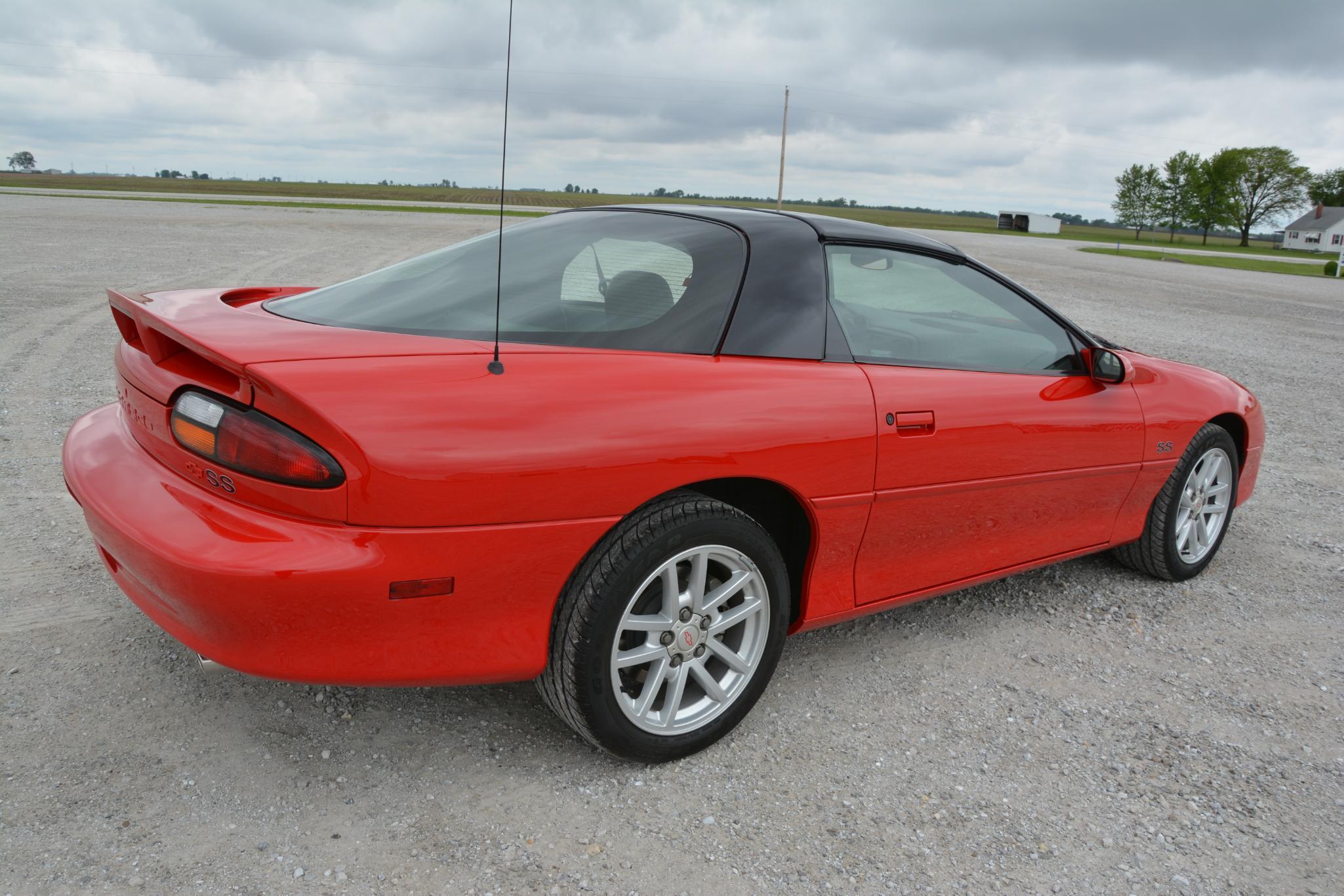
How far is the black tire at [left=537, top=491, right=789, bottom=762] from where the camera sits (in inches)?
83.5

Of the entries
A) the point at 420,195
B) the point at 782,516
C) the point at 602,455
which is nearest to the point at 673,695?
the point at 782,516

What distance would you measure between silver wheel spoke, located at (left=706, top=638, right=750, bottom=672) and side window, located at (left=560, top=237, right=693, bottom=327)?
854 millimetres

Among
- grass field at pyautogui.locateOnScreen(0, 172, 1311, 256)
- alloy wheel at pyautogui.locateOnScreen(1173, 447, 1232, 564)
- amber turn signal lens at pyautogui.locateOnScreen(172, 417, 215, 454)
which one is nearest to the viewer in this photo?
amber turn signal lens at pyautogui.locateOnScreen(172, 417, 215, 454)

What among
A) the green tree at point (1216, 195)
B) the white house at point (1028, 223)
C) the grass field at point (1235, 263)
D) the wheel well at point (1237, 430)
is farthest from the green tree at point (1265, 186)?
the wheel well at point (1237, 430)

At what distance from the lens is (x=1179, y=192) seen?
88688mm

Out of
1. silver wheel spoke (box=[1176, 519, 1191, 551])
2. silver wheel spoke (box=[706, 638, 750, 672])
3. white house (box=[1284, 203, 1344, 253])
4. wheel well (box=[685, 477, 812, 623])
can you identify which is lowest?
silver wheel spoke (box=[706, 638, 750, 672])

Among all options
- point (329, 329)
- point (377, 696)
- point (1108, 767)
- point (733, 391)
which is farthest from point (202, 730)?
point (1108, 767)

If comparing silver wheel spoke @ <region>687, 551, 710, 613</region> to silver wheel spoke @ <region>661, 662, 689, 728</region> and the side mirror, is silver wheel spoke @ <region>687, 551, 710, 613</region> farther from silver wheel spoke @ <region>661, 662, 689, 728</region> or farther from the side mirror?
the side mirror

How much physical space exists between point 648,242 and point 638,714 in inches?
51.7

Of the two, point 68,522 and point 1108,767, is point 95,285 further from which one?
point 1108,767

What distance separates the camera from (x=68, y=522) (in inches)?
142

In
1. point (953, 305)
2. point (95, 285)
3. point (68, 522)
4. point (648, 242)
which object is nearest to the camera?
point (648, 242)

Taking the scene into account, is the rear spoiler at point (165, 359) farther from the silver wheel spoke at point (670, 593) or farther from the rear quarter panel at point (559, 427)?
the silver wheel spoke at point (670, 593)

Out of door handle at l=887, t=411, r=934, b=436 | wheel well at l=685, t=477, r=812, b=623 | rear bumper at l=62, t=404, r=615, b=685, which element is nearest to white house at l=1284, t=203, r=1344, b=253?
door handle at l=887, t=411, r=934, b=436
